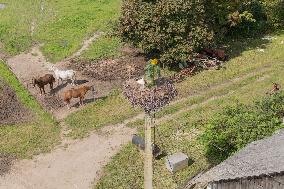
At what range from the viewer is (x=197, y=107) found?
122ft

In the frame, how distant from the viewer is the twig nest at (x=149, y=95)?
3314cm

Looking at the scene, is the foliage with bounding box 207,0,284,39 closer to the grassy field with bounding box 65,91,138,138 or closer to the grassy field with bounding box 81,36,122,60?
the grassy field with bounding box 81,36,122,60

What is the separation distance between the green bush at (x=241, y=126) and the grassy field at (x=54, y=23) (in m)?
19.7

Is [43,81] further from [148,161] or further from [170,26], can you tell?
[148,161]

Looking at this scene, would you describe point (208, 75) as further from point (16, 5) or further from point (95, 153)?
point (16, 5)

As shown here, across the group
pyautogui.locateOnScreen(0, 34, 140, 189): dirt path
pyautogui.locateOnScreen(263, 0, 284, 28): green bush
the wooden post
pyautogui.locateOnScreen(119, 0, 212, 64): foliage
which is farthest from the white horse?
pyautogui.locateOnScreen(263, 0, 284, 28): green bush

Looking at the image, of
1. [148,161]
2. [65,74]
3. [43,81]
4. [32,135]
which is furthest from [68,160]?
Answer: [65,74]

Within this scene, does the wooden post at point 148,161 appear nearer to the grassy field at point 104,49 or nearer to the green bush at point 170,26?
the green bush at point 170,26

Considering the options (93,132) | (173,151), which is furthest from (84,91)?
(173,151)

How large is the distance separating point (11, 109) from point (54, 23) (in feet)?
60.8

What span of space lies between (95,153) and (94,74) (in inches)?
462

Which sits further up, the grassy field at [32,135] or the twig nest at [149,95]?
the twig nest at [149,95]

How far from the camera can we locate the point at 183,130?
1346 inches

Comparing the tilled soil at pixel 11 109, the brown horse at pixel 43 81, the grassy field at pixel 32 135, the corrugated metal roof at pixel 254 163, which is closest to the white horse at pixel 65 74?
the brown horse at pixel 43 81
